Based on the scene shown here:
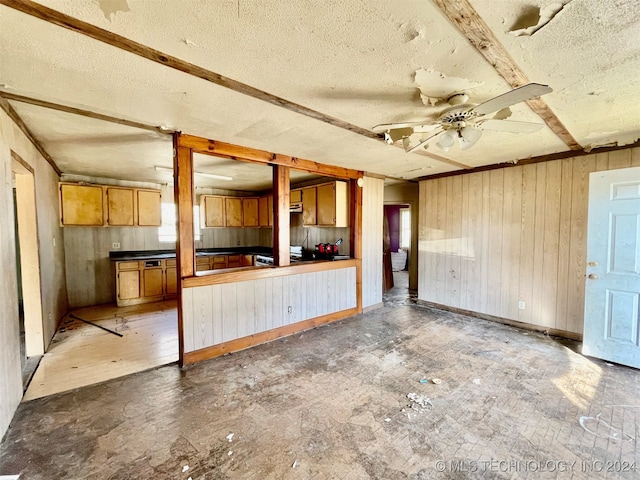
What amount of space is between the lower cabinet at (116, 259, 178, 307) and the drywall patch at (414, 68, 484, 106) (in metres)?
5.13

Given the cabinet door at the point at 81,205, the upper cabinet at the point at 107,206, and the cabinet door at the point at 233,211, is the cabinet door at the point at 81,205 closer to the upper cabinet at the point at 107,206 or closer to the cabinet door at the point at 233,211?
the upper cabinet at the point at 107,206

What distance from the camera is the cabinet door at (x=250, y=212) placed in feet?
21.9

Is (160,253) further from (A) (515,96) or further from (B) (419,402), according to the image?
(A) (515,96)

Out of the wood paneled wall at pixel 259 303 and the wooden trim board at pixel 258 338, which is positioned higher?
the wood paneled wall at pixel 259 303

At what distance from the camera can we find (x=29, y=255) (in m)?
3.00

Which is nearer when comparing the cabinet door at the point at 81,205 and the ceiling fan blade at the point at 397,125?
the ceiling fan blade at the point at 397,125

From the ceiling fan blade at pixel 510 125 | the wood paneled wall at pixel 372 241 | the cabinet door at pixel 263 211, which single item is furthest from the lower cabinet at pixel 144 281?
the ceiling fan blade at pixel 510 125

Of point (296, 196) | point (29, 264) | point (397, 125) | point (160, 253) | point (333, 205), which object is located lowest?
point (160, 253)

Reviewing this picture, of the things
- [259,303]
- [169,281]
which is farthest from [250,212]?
[259,303]

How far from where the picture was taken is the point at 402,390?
98.9 inches

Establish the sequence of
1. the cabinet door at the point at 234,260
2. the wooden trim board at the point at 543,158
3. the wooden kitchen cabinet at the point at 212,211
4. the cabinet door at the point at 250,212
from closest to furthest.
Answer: the wooden trim board at the point at 543,158 < the wooden kitchen cabinet at the point at 212,211 < the cabinet door at the point at 234,260 < the cabinet door at the point at 250,212

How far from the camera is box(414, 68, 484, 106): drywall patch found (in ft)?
5.66

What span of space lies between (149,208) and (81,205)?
1012 mm

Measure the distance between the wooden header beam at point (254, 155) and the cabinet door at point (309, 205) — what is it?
0.80 m
